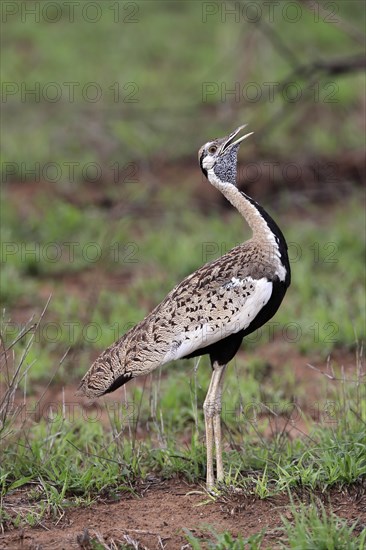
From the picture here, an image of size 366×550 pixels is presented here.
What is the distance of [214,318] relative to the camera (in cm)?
410

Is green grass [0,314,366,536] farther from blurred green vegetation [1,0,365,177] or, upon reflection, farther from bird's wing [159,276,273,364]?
blurred green vegetation [1,0,365,177]

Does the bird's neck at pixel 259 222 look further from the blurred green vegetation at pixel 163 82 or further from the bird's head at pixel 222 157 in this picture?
the blurred green vegetation at pixel 163 82

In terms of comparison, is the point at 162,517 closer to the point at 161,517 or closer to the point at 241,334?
the point at 161,517

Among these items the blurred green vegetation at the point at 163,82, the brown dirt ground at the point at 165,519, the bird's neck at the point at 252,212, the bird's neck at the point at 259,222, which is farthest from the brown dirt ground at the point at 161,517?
the blurred green vegetation at the point at 163,82

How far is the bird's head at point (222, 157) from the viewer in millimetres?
4449

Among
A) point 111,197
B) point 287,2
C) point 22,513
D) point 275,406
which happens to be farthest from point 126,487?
point 287,2

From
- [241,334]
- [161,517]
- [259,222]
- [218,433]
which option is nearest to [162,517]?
[161,517]

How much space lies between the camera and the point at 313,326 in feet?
21.0

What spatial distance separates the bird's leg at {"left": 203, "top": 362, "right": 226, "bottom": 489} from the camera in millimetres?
4121

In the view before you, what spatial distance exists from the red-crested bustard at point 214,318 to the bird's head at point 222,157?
178 mm

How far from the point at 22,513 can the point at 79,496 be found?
1.02ft

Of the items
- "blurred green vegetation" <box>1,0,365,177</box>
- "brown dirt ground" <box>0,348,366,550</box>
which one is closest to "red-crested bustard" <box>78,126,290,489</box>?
"brown dirt ground" <box>0,348,366,550</box>

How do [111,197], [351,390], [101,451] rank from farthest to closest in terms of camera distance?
1. [111,197]
2. [351,390]
3. [101,451]

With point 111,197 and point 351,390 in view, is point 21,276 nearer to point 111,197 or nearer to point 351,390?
point 111,197
